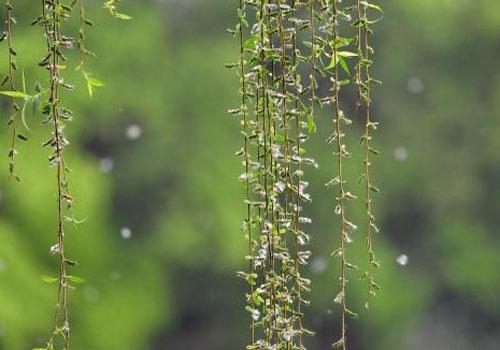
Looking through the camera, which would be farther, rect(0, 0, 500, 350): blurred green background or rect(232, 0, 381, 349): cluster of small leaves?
rect(0, 0, 500, 350): blurred green background

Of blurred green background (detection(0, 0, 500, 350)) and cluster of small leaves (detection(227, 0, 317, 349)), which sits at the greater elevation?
blurred green background (detection(0, 0, 500, 350))

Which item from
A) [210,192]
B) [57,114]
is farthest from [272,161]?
[210,192]

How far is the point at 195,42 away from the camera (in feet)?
37.9

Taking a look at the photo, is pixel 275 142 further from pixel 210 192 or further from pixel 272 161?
pixel 210 192

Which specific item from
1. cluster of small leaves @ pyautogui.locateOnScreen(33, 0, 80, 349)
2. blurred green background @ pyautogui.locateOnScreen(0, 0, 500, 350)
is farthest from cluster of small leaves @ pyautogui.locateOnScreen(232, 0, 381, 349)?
blurred green background @ pyautogui.locateOnScreen(0, 0, 500, 350)

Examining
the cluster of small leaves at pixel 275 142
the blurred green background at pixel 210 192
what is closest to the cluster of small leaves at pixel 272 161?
the cluster of small leaves at pixel 275 142

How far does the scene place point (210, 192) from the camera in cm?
1118

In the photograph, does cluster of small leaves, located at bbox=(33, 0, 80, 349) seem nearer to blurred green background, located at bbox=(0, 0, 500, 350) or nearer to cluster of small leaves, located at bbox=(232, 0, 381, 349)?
cluster of small leaves, located at bbox=(232, 0, 381, 349)

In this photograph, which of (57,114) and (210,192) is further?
(210,192)

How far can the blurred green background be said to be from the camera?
10031 millimetres

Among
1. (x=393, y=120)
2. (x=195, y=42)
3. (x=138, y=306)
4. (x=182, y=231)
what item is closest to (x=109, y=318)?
(x=138, y=306)

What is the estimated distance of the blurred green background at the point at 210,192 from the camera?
10031mm

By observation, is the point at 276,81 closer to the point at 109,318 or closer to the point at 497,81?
the point at 109,318

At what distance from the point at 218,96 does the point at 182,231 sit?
1.45 m
